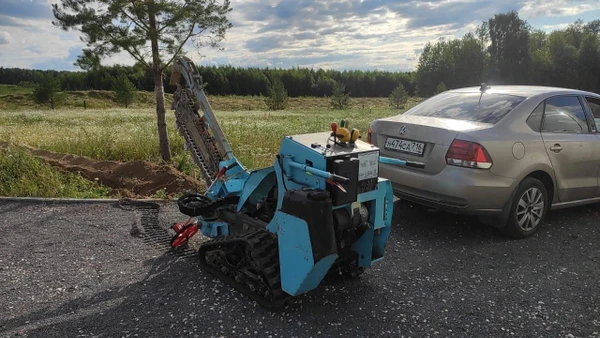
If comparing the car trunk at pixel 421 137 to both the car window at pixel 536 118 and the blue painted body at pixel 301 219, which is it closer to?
the car window at pixel 536 118

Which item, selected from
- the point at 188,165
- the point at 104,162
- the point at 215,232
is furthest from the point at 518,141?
the point at 104,162

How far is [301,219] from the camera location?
3.12 meters

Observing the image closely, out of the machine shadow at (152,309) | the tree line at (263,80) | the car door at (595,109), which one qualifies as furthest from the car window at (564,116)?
the tree line at (263,80)

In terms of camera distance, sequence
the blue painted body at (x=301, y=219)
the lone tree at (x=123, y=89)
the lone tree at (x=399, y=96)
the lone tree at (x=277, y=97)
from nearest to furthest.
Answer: the blue painted body at (x=301, y=219) → the lone tree at (x=123, y=89) → the lone tree at (x=277, y=97) → the lone tree at (x=399, y=96)

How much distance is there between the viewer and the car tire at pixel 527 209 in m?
5.04

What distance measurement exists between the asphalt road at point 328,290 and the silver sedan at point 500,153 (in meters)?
0.47

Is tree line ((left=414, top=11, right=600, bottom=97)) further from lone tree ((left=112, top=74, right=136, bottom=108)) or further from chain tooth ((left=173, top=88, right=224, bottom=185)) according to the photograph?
chain tooth ((left=173, top=88, right=224, bottom=185))

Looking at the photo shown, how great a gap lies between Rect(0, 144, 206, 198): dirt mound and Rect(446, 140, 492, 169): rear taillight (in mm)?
4293

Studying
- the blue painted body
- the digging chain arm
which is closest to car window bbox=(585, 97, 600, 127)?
the blue painted body

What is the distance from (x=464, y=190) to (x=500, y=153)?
0.58 metres

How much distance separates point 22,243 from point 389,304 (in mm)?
4108

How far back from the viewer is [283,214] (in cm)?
328

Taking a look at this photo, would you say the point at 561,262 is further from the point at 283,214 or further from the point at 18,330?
the point at 18,330

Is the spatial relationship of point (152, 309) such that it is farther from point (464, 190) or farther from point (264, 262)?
point (464, 190)
